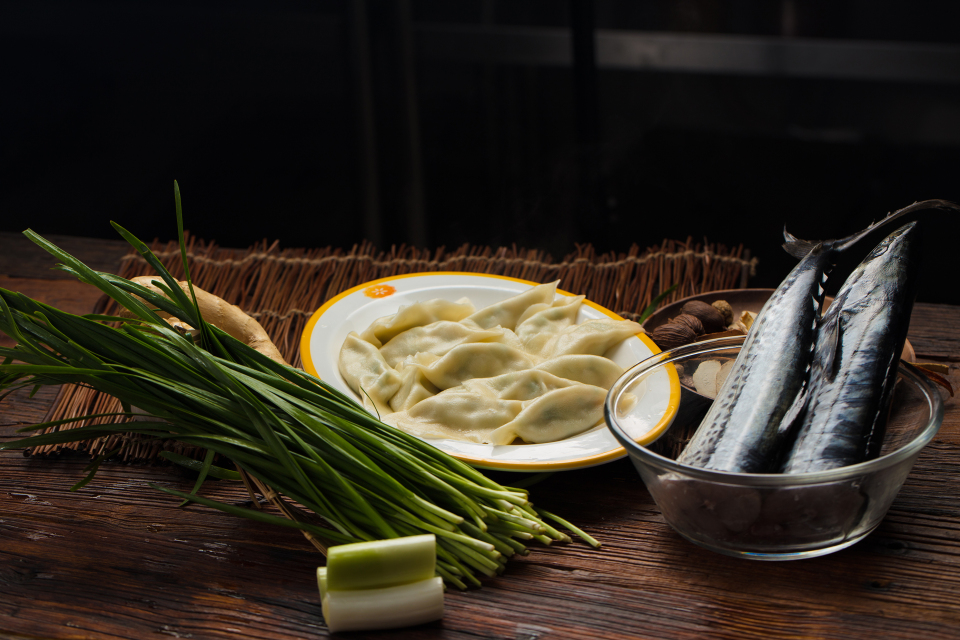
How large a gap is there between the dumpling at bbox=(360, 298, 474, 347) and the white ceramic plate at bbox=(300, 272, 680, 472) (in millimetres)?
44

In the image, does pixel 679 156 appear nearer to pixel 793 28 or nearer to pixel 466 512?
pixel 793 28

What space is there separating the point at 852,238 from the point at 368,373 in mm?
772

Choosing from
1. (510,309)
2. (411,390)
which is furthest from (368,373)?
(510,309)

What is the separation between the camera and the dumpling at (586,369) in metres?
1.24

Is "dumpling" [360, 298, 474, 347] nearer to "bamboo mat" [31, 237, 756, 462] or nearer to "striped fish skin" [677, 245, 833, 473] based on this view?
"bamboo mat" [31, 237, 756, 462]

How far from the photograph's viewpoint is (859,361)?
0.92 m

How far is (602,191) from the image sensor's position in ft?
11.4

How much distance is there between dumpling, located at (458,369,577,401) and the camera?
121 cm

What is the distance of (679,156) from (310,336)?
2964mm

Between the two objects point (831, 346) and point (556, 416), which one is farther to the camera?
point (556, 416)

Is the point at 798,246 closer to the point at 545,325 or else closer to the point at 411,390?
the point at 545,325

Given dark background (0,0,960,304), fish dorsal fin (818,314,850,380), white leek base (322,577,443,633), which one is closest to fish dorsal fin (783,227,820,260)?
fish dorsal fin (818,314,850,380)

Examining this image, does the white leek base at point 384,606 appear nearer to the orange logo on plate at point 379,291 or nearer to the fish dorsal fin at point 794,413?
the fish dorsal fin at point 794,413

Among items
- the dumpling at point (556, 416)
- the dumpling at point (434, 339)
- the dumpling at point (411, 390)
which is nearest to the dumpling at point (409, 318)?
the dumpling at point (434, 339)
